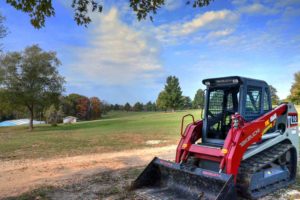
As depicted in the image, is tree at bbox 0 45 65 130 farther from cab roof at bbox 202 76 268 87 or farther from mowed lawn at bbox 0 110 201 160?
cab roof at bbox 202 76 268 87

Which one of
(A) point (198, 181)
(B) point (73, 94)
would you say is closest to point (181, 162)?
(A) point (198, 181)

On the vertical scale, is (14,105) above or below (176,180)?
above

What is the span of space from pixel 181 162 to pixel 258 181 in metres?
1.77

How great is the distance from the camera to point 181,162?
289 inches

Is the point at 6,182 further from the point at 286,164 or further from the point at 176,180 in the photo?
the point at 286,164

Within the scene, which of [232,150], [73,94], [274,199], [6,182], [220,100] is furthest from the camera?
[73,94]

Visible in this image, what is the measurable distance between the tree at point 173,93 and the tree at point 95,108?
30.8 m

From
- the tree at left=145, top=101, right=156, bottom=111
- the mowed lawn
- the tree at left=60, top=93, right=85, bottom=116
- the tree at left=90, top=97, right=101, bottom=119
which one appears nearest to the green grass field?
the mowed lawn

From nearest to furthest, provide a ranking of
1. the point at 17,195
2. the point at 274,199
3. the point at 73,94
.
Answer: the point at 274,199 → the point at 17,195 → the point at 73,94

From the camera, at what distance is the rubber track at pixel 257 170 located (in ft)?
21.3

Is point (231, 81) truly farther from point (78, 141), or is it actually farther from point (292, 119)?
point (78, 141)

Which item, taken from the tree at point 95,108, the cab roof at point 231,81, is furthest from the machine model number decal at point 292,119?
the tree at point 95,108

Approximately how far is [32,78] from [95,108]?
2515 inches

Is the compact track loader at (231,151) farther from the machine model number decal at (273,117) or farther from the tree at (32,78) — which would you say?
the tree at (32,78)
